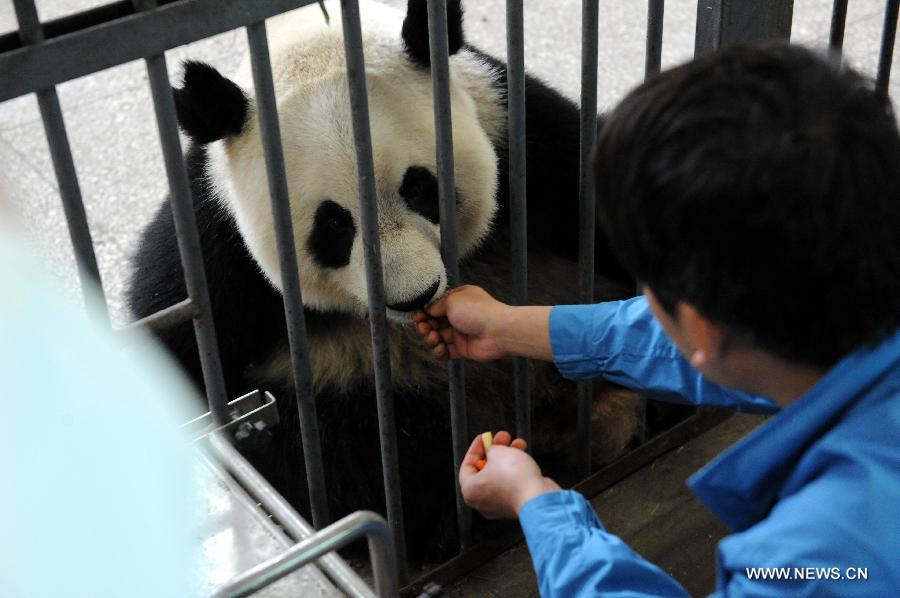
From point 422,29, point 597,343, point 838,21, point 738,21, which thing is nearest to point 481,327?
point 597,343

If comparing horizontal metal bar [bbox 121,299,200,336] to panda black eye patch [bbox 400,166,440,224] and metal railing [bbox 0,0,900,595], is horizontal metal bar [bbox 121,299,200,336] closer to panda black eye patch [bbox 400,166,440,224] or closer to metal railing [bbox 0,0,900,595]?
metal railing [bbox 0,0,900,595]

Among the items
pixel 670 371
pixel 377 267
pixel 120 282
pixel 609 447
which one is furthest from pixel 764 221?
pixel 120 282

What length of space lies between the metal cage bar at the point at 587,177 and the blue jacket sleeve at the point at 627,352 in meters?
0.31

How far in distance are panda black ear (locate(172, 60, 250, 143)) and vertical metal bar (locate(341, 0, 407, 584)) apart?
34 cm

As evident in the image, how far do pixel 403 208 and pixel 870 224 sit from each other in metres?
0.95

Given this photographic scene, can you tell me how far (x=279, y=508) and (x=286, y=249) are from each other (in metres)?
0.35

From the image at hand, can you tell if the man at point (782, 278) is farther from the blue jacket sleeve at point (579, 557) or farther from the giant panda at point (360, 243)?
the giant panda at point (360, 243)

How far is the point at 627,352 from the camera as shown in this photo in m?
1.54

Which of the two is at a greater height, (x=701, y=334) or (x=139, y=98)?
(x=701, y=334)

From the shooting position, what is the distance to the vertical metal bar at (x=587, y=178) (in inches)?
66.0

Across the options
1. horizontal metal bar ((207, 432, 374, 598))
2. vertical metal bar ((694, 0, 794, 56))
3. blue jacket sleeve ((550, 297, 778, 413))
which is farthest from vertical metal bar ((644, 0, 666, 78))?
horizontal metal bar ((207, 432, 374, 598))

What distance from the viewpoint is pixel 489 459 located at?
1436 mm

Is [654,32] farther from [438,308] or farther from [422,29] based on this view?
[438,308]

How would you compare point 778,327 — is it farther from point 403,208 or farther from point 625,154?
point 403,208
